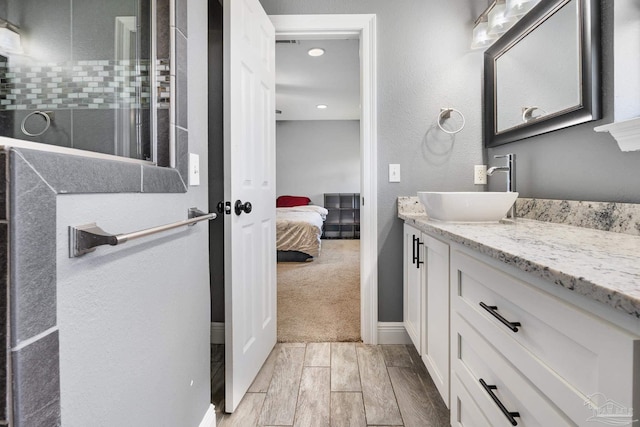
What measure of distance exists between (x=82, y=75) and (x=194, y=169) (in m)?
0.46

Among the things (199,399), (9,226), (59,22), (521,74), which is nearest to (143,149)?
(59,22)

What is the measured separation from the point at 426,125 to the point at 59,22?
6.05 ft

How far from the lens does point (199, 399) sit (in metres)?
1.20

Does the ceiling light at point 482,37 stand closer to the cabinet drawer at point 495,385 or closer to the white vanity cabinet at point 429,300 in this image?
the white vanity cabinet at point 429,300

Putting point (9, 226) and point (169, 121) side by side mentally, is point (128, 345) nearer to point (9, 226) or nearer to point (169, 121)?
point (9, 226)

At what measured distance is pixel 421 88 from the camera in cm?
205

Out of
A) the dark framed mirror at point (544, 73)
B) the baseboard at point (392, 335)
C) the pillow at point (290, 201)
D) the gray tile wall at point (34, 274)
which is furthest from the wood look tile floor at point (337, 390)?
the pillow at point (290, 201)

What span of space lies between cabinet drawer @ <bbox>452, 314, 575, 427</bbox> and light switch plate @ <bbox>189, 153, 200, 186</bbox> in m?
1.06

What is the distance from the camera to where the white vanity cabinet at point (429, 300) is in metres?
1.25

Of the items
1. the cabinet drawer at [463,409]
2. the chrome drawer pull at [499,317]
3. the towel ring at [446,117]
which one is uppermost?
the towel ring at [446,117]

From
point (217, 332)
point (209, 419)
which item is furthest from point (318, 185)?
point (209, 419)

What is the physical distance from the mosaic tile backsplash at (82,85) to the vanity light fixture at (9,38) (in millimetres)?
30

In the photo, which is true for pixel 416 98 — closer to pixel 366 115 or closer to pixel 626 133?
pixel 366 115

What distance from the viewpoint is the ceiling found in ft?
11.7
